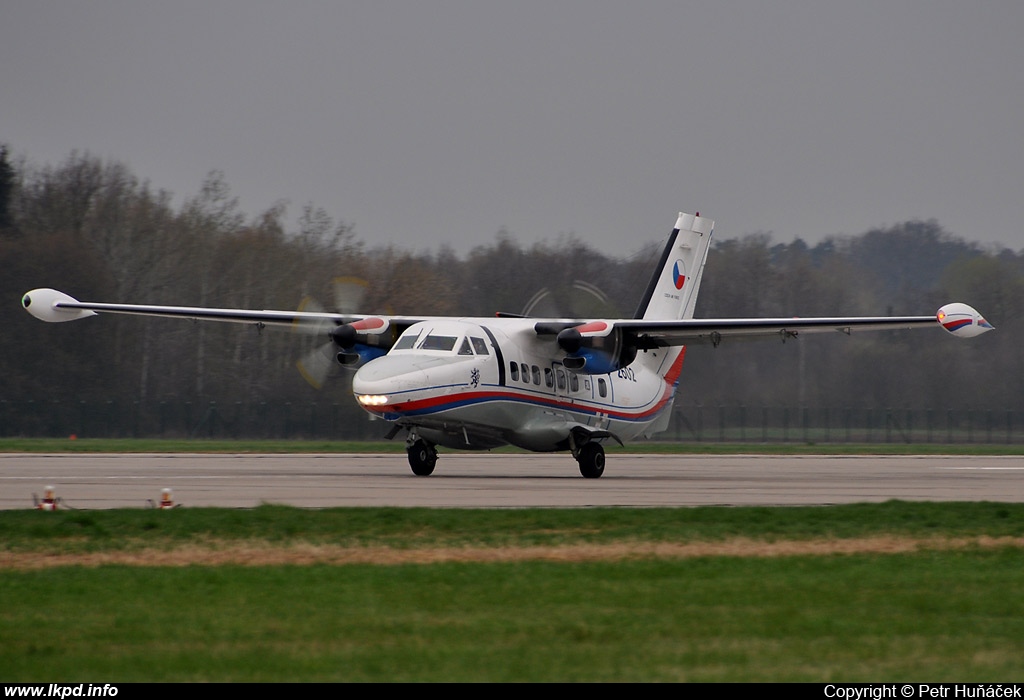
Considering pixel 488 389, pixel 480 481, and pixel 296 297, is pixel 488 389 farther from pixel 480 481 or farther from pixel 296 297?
pixel 296 297

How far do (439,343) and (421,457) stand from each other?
258 centimetres

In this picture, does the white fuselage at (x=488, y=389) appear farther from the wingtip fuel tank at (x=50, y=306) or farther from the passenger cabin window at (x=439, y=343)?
the wingtip fuel tank at (x=50, y=306)

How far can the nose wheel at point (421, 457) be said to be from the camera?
2595cm

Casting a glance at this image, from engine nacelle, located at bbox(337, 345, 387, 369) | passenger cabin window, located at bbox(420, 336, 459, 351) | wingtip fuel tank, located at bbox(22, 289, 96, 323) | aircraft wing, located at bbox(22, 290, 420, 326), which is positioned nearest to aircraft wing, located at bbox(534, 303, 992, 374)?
passenger cabin window, located at bbox(420, 336, 459, 351)

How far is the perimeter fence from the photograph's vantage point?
50.4 m

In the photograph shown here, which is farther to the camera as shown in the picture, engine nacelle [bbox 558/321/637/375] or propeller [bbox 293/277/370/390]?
propeller [bbox 293/277/370/390]

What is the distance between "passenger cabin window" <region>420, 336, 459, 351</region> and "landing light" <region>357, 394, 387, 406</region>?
6.25 ft

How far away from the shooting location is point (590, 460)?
2698 cm

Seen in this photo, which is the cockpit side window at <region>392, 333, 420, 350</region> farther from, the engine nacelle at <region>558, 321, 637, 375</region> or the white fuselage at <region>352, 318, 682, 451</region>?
the engine nacelle at <region>558, 321, 637, 375</region>

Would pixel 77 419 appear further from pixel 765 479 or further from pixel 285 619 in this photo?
pixel 285 619

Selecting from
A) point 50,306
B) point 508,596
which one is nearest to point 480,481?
point 50,306

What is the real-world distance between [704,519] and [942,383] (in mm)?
41361

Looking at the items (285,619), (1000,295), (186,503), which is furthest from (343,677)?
(1000,295)

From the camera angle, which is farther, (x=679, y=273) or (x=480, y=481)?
(x=679, y=273)
